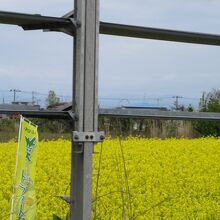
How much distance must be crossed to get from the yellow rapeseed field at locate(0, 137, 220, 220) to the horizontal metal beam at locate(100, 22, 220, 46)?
6.72ft

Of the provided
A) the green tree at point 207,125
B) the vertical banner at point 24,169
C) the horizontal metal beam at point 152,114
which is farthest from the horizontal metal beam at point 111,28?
the green tree at point 207,125

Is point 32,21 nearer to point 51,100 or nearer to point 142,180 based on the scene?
point 51,100

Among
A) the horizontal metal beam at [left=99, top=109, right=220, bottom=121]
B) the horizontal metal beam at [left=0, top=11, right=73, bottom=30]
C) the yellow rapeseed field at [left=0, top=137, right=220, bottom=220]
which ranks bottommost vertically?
the yellow rapeseed field at [left=0, top=137, right=220, bottom=220]

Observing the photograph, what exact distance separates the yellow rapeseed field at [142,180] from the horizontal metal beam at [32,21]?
2.29m

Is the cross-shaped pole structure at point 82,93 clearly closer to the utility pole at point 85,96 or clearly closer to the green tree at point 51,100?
the utility pole at point 85,96

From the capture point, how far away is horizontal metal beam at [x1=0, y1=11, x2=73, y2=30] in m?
1.64

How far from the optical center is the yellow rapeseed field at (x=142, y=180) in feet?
16.8

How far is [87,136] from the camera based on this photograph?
1.73 metres

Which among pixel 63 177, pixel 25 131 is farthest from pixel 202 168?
pixel 25 131

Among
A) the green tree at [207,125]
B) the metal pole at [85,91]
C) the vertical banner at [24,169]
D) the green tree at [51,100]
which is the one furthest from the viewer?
the green tree at [207,125]

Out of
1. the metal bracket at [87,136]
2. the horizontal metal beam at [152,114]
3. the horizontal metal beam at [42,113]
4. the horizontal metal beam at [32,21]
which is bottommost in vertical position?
the metal bracket at [87,136]

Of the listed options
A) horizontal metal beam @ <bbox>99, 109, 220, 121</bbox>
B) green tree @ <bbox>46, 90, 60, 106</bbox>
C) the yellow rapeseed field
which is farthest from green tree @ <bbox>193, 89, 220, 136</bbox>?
horizontal metal beam @ <bbox>99, 109, 220, 121</bbox>

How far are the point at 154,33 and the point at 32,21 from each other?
0.39 metres

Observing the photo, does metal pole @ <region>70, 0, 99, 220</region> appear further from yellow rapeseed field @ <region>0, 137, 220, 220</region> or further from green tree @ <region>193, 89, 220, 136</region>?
green tree @ <region>193, 89, 220, 136</region>
